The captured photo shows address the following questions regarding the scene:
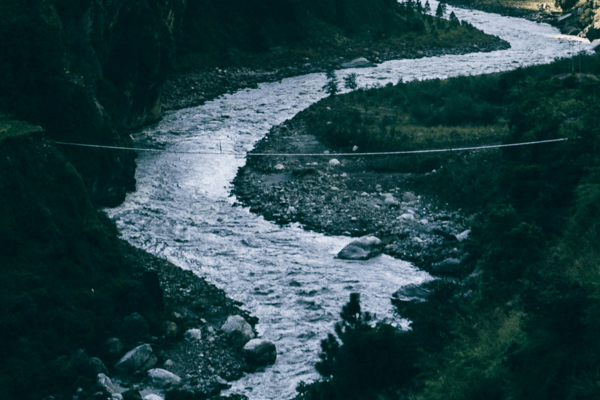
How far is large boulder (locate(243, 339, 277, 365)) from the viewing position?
53.0 feet

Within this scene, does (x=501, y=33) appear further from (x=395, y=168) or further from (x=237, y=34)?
(x=395, y=168)

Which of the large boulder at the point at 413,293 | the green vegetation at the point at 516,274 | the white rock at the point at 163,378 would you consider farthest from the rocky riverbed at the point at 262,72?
the white rock at the point at 163,378

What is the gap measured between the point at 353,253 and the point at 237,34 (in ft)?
110

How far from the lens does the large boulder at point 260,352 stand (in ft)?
53.0

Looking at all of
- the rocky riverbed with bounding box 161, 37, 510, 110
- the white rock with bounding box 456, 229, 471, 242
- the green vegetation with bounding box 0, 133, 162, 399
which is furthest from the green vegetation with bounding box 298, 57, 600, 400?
the rocky riverbed with bounding box 161, 37, 510, 110

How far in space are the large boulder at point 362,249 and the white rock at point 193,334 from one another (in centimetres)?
582

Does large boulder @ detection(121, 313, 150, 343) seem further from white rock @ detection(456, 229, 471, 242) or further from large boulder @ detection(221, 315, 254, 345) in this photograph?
white rock @ detection(456, 229, 471, 242)

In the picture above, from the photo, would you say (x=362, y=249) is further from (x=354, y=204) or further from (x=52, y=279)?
(x=52, y=279)

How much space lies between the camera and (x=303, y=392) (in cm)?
1410

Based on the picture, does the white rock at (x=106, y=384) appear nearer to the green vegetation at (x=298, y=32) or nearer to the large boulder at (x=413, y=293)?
the large boulder at (x=413, y=293)

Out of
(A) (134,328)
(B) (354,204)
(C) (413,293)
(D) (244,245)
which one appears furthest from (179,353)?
(B) (354,204)

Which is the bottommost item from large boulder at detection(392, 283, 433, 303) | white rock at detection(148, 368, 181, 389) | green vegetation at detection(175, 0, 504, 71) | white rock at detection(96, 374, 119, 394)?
white rock at detection(148, 368, 181, 389)

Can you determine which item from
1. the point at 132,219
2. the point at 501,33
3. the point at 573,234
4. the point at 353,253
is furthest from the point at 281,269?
the point at 501,33

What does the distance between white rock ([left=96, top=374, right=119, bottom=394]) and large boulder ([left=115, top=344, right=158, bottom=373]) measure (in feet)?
2.05
